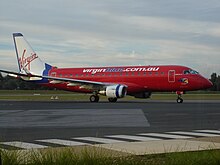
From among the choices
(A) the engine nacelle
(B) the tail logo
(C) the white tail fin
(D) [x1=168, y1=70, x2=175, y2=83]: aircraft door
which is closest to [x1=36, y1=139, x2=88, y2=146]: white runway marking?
(A) the engine nacelle

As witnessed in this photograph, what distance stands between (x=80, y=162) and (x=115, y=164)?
56cm

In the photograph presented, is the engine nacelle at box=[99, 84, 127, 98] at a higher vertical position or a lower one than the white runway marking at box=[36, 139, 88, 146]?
lower

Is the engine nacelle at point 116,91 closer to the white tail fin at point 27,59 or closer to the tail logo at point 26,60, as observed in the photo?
the white tail fin at point 27,59

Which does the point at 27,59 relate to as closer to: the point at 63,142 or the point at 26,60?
the point at 26,60

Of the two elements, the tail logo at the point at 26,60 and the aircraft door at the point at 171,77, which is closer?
the aircraft door at the point at 171,77

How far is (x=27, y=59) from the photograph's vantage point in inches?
2015

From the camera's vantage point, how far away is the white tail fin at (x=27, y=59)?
50.3m

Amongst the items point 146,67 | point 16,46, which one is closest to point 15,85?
point 16,46

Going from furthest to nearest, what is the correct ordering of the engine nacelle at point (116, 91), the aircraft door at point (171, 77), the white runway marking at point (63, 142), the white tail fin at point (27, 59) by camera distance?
the white tail fin at point (27, 59) < the aircraft door at point (171, 77) < the engine nacelle at point (116, 91) < the white runway marking at point (63, 142)

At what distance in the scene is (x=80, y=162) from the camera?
7137 millimetres

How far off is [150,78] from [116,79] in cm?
375

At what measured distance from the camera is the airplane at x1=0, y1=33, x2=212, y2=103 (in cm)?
4097

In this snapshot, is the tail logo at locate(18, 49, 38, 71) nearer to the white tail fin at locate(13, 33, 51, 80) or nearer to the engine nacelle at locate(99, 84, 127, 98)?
the white tail fin at locate(13, 33, 51, 80)

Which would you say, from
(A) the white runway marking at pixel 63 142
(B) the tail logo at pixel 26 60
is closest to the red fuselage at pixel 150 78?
(B) the tail logo at pixel 26 60
